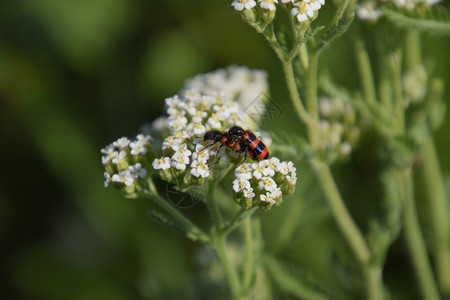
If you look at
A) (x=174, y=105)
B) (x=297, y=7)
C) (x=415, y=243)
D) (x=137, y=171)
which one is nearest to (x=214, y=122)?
(x=174, y=105)

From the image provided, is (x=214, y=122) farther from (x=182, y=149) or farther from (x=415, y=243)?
(x=415, y=243)

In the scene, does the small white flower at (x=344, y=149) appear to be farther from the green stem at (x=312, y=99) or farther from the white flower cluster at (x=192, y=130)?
the white flower cluster at (x=192, y=130)

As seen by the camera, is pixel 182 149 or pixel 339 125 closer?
pixel 182 149

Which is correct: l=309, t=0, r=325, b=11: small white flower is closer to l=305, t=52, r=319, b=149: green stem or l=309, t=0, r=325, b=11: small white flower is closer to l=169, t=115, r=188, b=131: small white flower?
l=305, t=52, r=319, b=149: green stem

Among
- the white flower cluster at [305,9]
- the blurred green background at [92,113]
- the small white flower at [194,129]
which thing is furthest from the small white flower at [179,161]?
the blurred green background at [92,113]

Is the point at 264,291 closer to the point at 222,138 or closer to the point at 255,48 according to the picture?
the point at 222,138

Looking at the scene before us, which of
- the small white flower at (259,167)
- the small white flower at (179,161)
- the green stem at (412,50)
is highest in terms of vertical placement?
the small white flower at (179,161)

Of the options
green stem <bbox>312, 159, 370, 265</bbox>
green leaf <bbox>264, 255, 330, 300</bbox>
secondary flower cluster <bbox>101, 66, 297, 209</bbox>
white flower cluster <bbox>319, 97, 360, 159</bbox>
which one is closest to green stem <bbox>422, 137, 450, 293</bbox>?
white flower cluster <bbox>319, 97, 360, 159</bbox>
